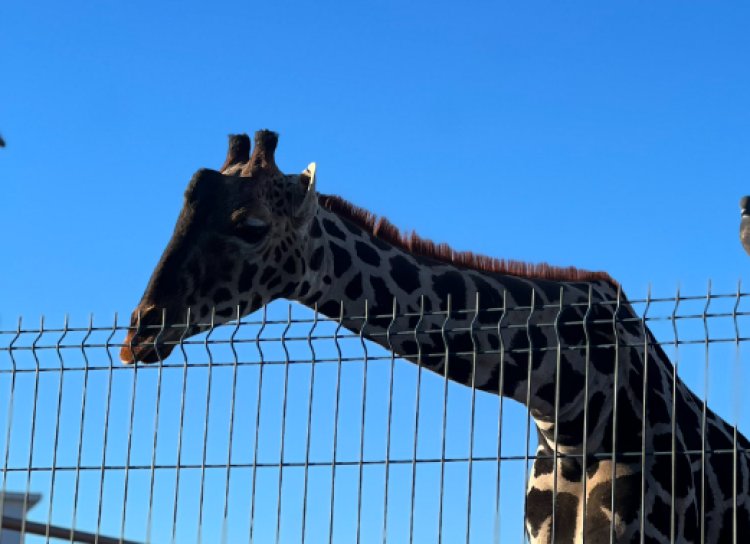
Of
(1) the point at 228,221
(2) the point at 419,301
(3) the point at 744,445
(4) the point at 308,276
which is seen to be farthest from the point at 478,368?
(3) the point at 744,445

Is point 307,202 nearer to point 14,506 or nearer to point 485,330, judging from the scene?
point 485,330

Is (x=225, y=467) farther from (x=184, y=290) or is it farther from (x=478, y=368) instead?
(x=478, y=368)

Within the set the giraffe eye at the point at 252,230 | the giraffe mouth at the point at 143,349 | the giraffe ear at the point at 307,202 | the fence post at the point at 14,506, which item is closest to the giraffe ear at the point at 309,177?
the giraffe ear at the point at 307,202

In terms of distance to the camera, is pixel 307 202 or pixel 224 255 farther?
pixel 307 202

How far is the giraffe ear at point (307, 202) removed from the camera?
962 centimetres

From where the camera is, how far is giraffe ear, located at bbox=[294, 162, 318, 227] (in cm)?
962

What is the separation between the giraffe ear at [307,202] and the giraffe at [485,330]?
0.01m

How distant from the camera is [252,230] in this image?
30.9 feet

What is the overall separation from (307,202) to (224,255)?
0.75m

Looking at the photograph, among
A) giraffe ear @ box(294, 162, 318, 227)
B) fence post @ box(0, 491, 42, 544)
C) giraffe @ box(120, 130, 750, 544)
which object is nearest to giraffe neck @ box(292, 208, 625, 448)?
giraffe @ box(120, 130, 750, 544)

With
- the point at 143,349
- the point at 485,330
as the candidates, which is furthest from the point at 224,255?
the point at 485,330

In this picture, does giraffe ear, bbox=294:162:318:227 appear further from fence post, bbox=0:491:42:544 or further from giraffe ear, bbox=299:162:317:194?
fence post, bbox=0:491:42:544

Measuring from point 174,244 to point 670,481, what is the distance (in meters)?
3.67

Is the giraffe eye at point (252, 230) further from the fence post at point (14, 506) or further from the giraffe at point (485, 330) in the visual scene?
the fence post at point (14, 506)
